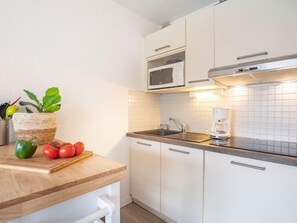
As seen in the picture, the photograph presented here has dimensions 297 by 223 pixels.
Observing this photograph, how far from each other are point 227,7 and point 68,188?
1.66 metres

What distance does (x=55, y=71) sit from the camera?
143 centimetres

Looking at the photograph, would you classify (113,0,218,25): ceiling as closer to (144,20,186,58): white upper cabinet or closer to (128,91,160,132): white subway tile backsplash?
(144,20,186,58): white upper cabinet

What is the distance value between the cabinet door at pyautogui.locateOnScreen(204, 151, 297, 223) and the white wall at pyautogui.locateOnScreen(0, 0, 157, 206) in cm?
104

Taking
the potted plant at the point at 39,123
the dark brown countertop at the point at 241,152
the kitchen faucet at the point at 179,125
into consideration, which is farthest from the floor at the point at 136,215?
the potted plant at the point at 39,123

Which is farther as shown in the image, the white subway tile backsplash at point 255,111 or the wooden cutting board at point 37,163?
the white subway tile backsplash at point 255,111

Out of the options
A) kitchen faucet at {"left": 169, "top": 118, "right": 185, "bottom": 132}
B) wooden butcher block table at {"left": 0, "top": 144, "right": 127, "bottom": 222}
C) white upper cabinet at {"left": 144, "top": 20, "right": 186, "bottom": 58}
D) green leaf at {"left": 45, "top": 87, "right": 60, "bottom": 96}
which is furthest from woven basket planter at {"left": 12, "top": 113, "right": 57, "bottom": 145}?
kitchen faucet at {"left": 169, "top": 118, "right": 185, "bottom": 132}

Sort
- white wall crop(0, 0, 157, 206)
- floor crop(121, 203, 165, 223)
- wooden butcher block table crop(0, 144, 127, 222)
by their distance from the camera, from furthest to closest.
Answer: floor crop(121, 203, 165, 223) < white wall crop(0, 0, 157, 206) < wooden butcher block table crop(0, 144, 127, 222)

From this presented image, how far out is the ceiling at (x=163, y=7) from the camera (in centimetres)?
180

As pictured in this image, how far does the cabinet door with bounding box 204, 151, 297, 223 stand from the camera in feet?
3.22

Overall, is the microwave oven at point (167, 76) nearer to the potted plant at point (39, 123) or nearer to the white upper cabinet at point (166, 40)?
the white upper cabinet at point (166, 40)

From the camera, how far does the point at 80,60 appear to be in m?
1.58

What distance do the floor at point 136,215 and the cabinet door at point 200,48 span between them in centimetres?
140

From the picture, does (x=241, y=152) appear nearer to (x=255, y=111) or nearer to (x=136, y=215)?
(x=255, y=111)

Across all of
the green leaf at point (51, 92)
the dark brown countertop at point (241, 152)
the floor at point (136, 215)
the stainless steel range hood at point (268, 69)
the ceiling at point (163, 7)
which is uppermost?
the ceiling at point (163, 7)
